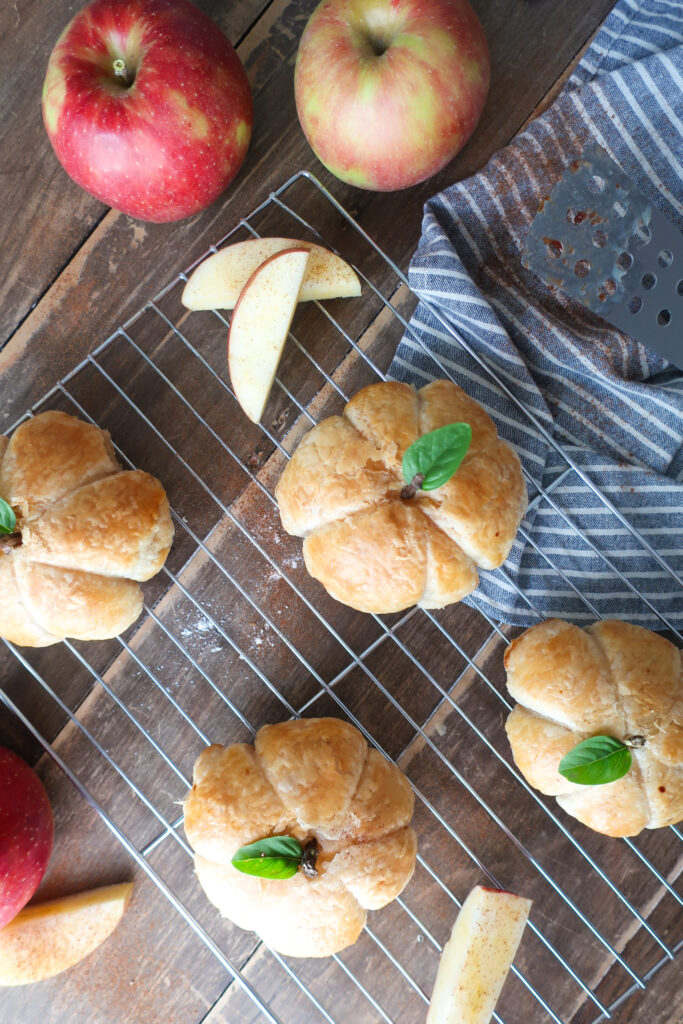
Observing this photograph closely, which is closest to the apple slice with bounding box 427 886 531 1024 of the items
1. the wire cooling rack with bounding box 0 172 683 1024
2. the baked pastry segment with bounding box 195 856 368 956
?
the wire cooling rack with bounding box 0 172 683 1024

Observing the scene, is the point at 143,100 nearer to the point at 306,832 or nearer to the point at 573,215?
the point at 573,215

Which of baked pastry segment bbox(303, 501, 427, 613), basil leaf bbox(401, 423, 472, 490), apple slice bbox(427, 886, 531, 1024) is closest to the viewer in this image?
basil leaf bbox(401, 423, 472, 490)

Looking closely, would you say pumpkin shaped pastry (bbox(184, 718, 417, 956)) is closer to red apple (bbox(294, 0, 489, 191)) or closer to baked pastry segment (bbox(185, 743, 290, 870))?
baked pastry segment (bbox(185, 743, 290, 870))

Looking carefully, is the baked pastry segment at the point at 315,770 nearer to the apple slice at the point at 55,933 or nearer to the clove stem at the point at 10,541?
the apple slice at the point at 55,933

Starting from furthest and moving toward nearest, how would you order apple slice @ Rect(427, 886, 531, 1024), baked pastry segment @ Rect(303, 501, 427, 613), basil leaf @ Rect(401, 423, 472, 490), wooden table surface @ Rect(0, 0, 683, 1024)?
wooden table surface @ Rect(0, 0, 683, 1024) → apple slice @ Rect(427, 886, 531, 1024) → baked pastry segment @ Rect(303, 501, 427, 613) → basil leaf @ Rect(401, 423, 472, 490)

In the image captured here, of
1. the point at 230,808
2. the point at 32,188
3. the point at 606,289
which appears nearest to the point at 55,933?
the point at 230,808

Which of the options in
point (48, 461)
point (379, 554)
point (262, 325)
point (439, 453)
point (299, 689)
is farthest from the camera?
point (299, 689)

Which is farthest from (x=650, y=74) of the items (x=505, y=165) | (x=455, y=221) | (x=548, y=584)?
(x=548, y=584)
